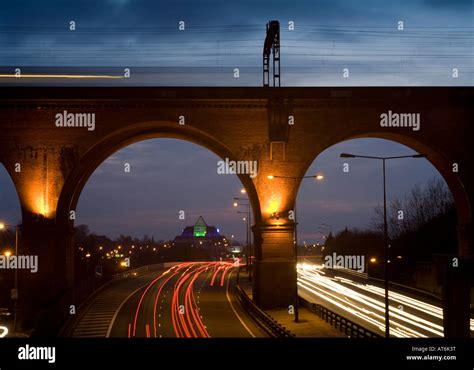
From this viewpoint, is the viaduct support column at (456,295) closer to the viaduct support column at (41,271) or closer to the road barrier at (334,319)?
the road barrier at (334,319)

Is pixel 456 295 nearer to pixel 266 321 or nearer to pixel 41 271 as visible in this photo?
pixel 266 321

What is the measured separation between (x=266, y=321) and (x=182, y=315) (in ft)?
27.3

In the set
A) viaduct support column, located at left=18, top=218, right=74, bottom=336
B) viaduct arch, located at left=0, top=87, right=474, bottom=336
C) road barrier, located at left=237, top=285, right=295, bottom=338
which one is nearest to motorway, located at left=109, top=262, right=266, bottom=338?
road barrier, located at left=237, top=285, right=295, bottom=338

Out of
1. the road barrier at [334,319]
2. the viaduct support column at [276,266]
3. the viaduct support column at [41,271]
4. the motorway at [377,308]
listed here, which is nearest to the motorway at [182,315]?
the viaduct support column at [276,266]

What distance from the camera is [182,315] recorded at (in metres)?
37.4

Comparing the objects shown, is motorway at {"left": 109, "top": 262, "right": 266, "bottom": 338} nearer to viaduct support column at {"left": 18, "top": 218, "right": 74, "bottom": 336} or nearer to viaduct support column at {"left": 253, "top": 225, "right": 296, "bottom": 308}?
viaduct support column at {"left": 253, "top": 225, "right": 296, "bottom": 308}

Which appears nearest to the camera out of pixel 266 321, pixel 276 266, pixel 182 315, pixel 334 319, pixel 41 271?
pixel 266 321

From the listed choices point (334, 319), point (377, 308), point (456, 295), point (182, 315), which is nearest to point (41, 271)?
point (182, 315)

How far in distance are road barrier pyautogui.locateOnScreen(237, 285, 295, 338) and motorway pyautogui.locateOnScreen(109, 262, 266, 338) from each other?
0.38 metres

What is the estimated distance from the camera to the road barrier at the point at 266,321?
1039 inches

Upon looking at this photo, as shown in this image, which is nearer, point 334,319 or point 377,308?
point 334,319

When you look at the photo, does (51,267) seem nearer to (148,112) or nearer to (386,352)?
(148,112)

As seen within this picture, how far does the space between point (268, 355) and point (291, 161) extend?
93.5ft

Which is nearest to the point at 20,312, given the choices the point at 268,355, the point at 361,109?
the point at 361,109
